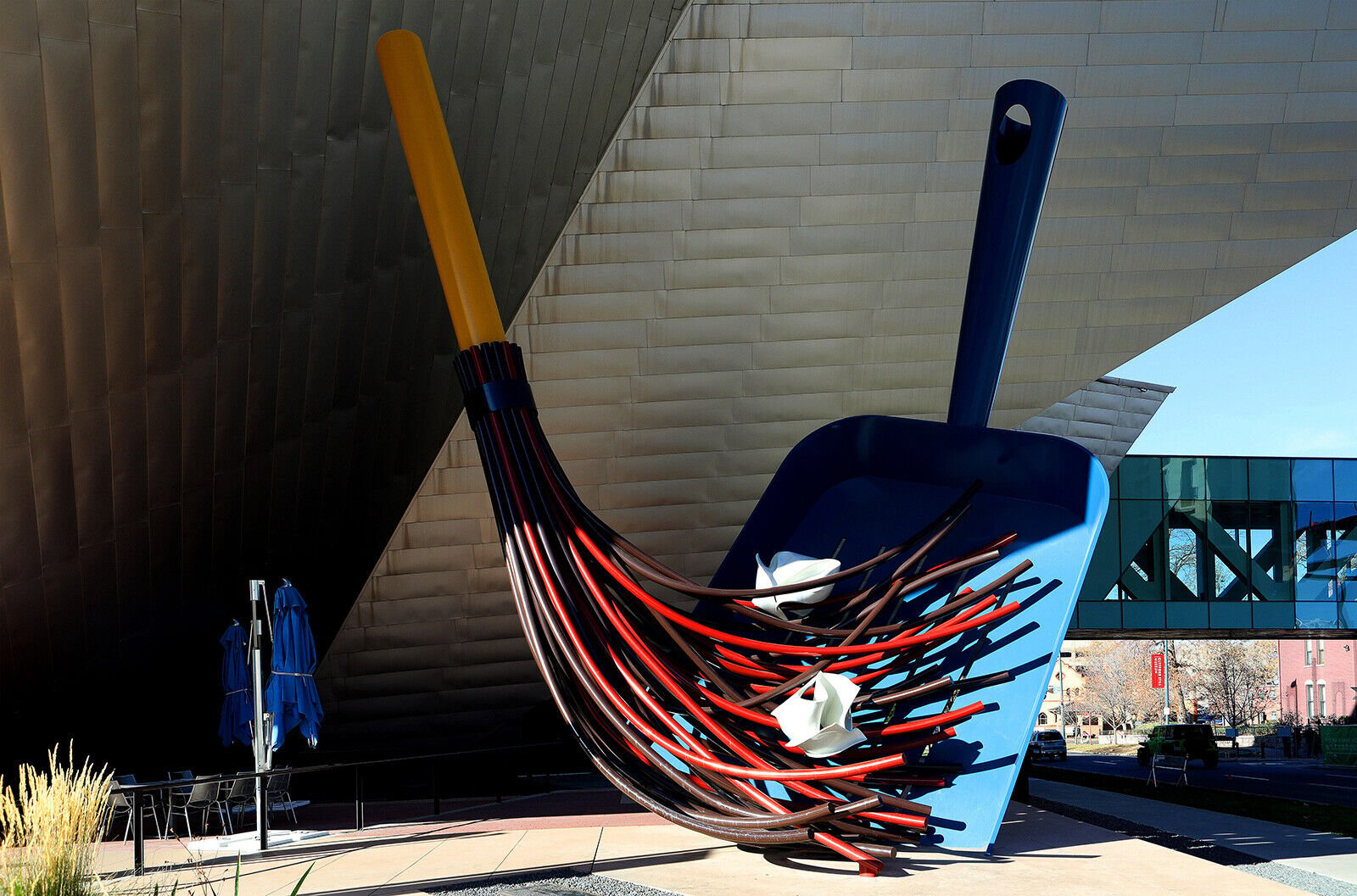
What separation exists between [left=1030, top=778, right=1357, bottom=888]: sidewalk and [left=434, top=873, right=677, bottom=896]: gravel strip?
447 centimetres

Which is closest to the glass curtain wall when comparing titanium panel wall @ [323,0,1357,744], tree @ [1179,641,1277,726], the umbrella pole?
titanium panel wall @ [323,0,1357,744]

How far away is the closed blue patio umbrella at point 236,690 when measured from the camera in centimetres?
832

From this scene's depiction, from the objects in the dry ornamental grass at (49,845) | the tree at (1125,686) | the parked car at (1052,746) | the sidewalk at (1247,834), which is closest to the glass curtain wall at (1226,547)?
the parked car at (1052,746)

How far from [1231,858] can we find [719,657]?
172 inches

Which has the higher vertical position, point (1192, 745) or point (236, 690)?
point (236, 690)

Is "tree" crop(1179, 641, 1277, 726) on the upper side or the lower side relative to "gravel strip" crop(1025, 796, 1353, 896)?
lower

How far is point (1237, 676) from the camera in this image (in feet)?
163

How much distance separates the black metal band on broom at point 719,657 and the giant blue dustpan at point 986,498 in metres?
0.15

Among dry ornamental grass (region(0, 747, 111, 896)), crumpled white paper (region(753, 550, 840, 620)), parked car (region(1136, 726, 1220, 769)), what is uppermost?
crumpled white paper (region(753, 550, 840, 620))

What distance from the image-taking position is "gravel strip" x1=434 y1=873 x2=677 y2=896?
5.07 m

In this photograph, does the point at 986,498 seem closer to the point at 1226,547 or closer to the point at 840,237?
the point at 840,237

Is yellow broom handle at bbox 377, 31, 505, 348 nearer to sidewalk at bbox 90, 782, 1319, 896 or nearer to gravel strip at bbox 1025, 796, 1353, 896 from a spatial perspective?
sidewalk at bbox 90, 782, 1319, 896

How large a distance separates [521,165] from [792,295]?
2510mm

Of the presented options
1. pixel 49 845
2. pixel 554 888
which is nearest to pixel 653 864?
pixel 554 888
